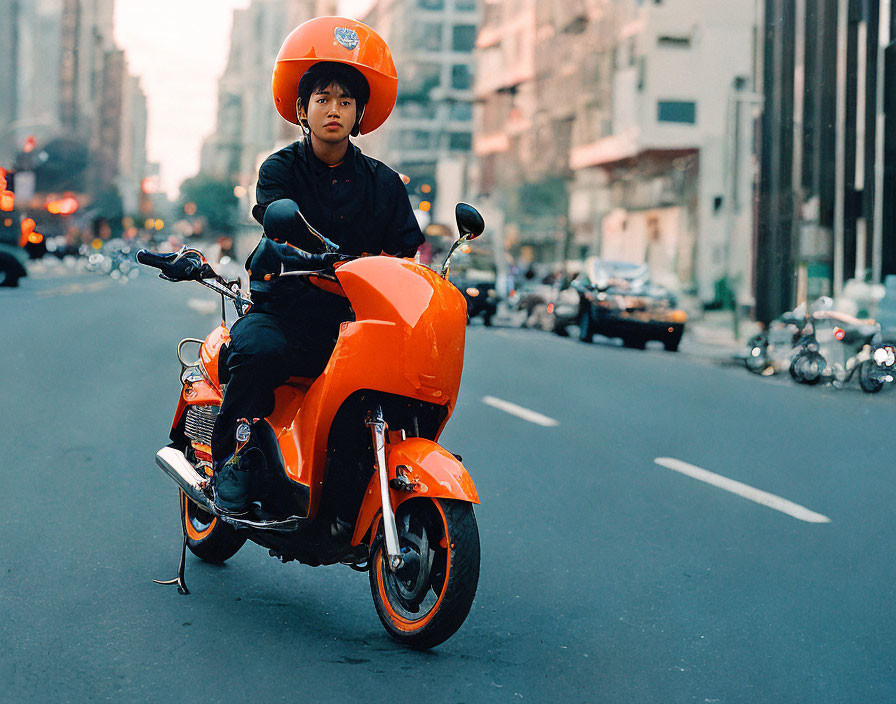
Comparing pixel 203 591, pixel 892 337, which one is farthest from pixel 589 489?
pixel 892 337

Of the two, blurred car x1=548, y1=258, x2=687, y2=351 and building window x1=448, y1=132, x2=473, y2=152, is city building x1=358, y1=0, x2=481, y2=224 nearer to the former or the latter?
building window x1=448, y1=132, x2=473, y2=152

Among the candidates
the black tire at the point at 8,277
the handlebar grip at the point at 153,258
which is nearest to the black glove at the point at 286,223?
the handlebar grip at the point at 153,258

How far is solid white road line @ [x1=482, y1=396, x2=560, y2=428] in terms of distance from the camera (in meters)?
11.0

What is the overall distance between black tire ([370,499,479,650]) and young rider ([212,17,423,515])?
1.95ft

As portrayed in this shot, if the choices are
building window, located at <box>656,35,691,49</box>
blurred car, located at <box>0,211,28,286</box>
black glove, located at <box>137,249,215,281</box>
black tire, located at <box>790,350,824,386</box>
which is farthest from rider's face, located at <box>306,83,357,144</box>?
building window, located at <box>656,35,691,49</box>

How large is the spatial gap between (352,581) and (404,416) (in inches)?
47.5

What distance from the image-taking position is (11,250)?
40.3 m

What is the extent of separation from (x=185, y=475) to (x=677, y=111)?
4603cm

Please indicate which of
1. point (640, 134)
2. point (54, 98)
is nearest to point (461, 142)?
point (54, 98)

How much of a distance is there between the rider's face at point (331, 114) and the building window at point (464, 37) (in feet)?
354

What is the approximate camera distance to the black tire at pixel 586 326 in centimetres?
2461

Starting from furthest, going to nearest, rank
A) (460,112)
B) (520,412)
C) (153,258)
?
(460,112), (520,412), (153,258)

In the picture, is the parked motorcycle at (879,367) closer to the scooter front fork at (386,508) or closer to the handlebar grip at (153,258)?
the handlebar grip at (153,258)

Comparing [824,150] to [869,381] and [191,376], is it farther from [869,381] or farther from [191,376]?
[191,376]
